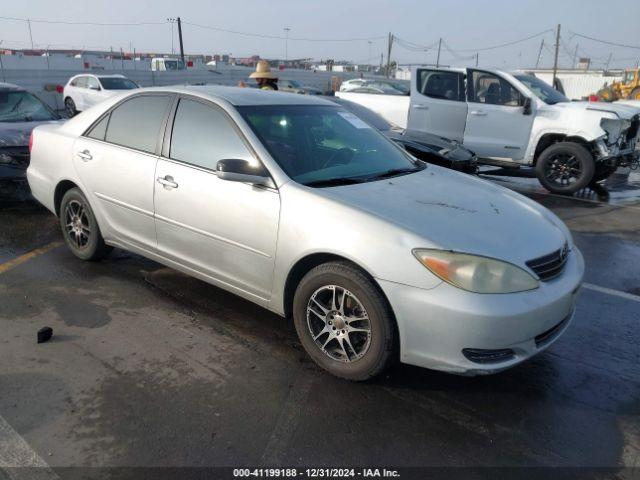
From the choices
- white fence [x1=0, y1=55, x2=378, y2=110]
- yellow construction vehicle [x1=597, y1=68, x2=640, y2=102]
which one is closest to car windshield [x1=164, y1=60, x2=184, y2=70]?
white fence [x1=0, y1=55, x2=378, y2=110]

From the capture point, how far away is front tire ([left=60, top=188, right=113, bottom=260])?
14.9ft

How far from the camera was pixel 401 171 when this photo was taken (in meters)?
3.78

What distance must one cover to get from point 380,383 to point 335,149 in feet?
5.50

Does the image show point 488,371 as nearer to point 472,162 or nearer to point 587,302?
point 587,302

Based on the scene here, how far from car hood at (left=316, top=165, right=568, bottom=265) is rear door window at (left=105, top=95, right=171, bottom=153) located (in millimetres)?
1622

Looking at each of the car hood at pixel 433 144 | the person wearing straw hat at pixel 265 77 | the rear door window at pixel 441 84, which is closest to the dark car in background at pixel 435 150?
the car hood at pixel 433 144

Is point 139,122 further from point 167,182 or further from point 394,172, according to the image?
point 394,172

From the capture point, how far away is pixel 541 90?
8688 millimetres

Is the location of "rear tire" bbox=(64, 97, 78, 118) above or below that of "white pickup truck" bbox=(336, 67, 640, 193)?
below

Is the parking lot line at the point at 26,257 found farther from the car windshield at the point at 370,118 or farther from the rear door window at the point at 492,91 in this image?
the rear door window at the point at 492,91

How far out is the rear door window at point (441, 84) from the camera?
9.12 m

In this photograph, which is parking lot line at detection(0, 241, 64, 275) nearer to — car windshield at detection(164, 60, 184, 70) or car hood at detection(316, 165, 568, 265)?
car hood at detection(316, 165, 568, 265)

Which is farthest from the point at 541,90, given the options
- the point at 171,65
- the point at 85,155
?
the point at 171,65

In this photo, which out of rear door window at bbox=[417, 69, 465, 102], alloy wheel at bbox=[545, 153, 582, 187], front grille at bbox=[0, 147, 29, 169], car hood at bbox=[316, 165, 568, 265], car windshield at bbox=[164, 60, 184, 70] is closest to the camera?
car hood at bbox=[316, 165, 568, 265]
